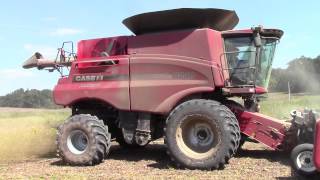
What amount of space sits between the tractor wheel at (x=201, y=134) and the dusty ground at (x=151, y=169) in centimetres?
25

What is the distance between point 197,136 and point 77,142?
2729mm

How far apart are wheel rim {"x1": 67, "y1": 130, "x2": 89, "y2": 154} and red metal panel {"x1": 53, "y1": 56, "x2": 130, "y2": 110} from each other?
827 mm

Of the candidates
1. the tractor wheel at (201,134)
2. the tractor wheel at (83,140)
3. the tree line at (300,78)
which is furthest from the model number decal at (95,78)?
the tree line at (300,78)

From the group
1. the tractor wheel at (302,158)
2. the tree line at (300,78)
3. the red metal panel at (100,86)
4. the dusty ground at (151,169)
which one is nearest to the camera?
the tractor wheel at (302,158)

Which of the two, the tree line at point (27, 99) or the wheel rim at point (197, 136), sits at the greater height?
the wheel rim at point (197, 136)

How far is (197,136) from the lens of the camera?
32.4ft

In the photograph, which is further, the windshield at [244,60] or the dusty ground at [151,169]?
the windshield at [244,60]

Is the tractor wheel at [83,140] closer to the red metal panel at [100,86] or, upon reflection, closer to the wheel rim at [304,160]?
the red metal panel at [100,86]

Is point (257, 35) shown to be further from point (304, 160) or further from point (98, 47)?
point (98, 47)

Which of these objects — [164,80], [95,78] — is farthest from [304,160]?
[95,78]

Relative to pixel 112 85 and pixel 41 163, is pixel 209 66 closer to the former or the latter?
pixel 112 85

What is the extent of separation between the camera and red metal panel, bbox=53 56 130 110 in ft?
35.0

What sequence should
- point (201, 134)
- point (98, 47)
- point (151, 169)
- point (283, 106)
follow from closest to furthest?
point (151, 169) < point (201, 134) < point (98, 47) < point (283, 106)

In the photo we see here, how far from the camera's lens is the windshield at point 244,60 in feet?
33.3
